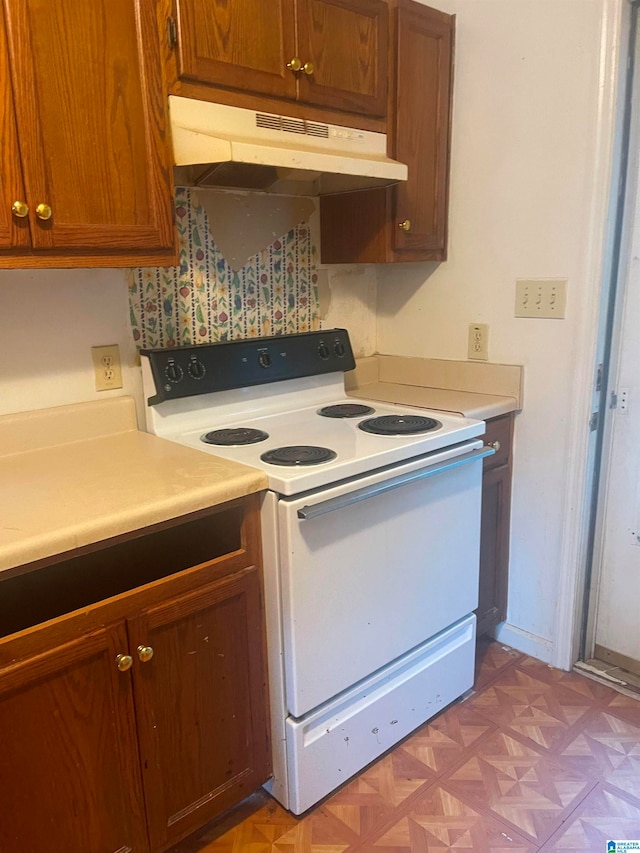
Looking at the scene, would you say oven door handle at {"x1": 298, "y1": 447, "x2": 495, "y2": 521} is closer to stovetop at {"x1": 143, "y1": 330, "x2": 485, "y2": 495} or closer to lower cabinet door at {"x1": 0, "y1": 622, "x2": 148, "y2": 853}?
stovetop at {"x1": 143, "y1": 330, "x2": 485, "y2": 495}

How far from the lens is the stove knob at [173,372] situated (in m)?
1.76

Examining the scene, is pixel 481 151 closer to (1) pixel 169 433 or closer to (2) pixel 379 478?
(2) pixel 379 478

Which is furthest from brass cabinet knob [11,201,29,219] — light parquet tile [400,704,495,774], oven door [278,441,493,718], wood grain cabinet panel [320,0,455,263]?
light parquet tile [400,704,495,774]

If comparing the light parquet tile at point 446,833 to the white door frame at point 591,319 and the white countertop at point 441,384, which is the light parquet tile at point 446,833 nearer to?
the white door frame at point 591,319

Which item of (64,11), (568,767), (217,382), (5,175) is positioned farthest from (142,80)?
(568,767)

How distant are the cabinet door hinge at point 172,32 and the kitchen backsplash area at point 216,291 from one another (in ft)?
1.48

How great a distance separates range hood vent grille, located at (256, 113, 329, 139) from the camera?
1.62 m

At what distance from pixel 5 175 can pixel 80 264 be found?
21cm

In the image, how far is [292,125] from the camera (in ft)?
5.48

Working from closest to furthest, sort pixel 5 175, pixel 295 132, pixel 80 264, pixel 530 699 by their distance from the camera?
pixel 5 175, pixel 80 264, pixel 295 132, pixel 530 699

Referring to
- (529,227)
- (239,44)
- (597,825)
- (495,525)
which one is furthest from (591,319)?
(597,825)

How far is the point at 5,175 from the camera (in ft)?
4.04

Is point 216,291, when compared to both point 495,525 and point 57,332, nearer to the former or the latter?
point 57,332

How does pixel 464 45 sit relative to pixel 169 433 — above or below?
above
